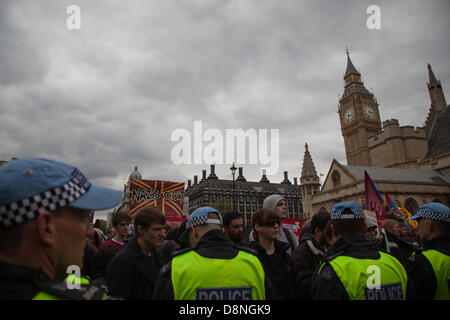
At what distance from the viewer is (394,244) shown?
19.4 ft

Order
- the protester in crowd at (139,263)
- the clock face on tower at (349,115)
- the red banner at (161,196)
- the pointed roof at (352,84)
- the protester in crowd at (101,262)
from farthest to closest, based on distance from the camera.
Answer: the pointed roof at (352,84) → the clock face on tower at (349,115) → the red banner at (161,196) → the protester in crowd at (101,262) → the protester in crowd at (139,263)

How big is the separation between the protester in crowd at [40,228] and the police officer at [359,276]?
2.10m

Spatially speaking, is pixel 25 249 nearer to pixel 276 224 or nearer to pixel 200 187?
pixel 276 224

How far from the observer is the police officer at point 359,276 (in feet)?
8.41

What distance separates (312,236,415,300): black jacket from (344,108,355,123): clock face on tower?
215 feet

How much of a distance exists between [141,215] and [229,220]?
1.61m

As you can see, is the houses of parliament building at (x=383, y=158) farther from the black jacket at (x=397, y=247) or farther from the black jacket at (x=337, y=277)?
the black jacket at (x=337, y=277)

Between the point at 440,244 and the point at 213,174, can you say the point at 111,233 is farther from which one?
the point at 213,174

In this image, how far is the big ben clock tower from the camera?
5868cm

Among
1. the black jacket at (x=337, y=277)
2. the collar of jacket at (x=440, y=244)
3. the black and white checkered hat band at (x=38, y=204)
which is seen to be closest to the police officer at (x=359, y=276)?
the black jacket at (x=337, y=277)

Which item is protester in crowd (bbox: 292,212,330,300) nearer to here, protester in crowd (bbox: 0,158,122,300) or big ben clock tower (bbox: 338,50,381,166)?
protester in crowd (bbox: 0,158,122,300)

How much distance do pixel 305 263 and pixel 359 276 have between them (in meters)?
1.41

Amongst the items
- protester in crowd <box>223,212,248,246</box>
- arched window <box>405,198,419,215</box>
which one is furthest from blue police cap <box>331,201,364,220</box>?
arched window <box>405,198,419,215</box>
